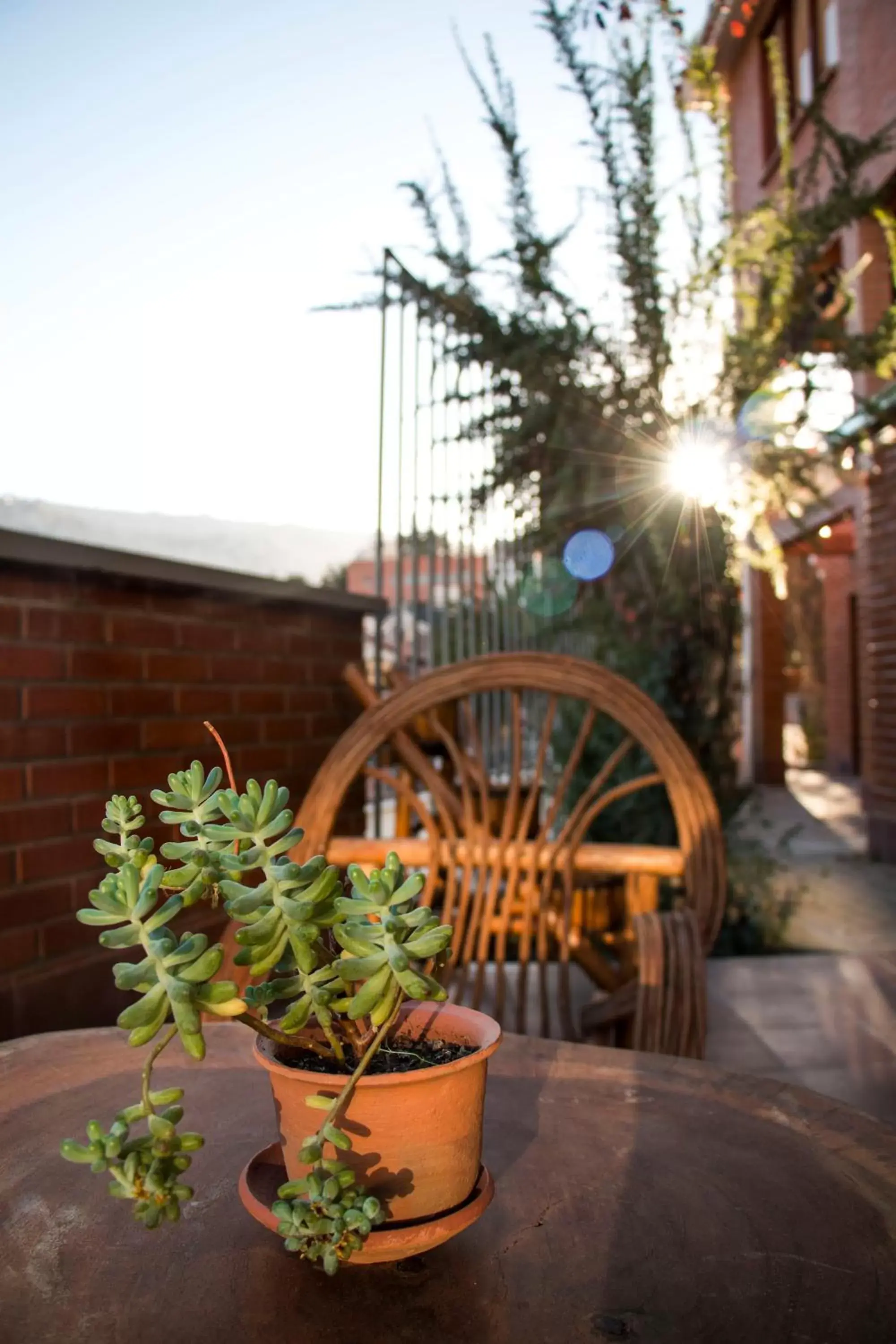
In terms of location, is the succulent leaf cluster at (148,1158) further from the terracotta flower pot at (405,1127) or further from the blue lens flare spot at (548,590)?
the blue lens flare spot at (548,590)

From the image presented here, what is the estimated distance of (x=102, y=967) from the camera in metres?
1.85

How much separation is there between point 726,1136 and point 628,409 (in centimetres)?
297

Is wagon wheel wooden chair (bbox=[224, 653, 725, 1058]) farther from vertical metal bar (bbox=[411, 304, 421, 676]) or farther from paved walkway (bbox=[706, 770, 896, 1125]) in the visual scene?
vertical metal bar (bbox=[411, 304, 421, 676])

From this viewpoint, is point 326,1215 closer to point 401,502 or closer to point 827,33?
point 401,502

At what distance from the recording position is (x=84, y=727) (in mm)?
1800

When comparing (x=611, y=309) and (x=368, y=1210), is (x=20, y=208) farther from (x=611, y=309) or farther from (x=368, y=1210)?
(x=368, y=1210)

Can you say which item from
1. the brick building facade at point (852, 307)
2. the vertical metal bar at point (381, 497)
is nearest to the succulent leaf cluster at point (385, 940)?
the vertical metal bar at point (381, 497)

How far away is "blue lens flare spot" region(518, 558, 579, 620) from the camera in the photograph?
149 inches

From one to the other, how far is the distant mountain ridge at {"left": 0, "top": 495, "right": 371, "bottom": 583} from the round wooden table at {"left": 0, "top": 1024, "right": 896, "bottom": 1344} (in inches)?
805

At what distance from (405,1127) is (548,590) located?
334cm

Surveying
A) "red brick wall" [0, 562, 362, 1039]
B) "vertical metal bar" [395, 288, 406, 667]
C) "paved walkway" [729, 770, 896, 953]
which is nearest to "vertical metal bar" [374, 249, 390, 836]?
"vertical metal bar" [395, 288, 406, 667]

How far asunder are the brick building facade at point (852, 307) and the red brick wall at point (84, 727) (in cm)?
249

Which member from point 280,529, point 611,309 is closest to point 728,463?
point 611,309

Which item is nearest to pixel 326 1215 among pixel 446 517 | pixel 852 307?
pixel 446 517
